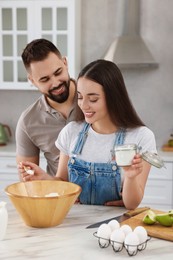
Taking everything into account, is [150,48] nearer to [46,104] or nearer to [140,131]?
[46,104]

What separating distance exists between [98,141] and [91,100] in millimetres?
215

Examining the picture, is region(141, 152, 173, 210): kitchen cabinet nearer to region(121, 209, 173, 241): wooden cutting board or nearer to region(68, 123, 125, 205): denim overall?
region(68, 123, 125, 205): denim overall

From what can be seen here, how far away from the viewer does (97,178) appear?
227 cm

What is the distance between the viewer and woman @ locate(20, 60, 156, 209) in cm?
224

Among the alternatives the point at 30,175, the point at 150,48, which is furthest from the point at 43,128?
the point at 150,48

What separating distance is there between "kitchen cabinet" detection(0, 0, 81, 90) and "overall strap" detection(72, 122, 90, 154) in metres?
1.87

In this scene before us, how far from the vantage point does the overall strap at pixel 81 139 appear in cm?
236

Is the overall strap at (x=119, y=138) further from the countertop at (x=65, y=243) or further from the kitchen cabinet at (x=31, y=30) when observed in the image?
the kitchen cabinet at (x=31, y=30)

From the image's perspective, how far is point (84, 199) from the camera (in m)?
2.31

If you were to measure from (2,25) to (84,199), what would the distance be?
2424mm

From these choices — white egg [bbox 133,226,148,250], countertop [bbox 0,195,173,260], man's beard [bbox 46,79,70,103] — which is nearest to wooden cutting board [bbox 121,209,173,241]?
countertop [bbox 0,195,173,260]

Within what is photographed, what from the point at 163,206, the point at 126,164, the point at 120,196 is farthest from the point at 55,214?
the point at 163,206

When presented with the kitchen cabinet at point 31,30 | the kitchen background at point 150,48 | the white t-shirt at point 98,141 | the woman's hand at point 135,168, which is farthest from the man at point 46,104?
the kitchen background at point 150,48

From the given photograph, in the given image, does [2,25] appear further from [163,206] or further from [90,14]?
[163,206]
